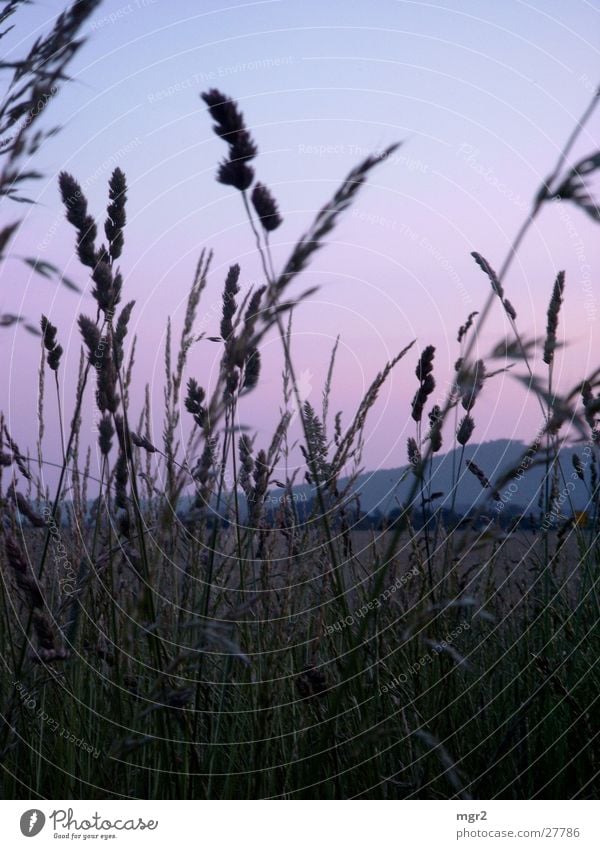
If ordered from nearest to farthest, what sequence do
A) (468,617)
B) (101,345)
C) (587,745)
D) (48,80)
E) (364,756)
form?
1. (48,80)
2. (101,345)
3. (364,756)
4. (587,745)
5. (468,617)

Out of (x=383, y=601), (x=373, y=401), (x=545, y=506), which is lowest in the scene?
(x=383, y=601)

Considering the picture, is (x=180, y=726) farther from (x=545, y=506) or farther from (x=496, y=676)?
(x=545, y=506)

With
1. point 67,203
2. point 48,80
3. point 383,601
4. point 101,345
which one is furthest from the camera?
point 383,601

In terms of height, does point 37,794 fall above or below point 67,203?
below

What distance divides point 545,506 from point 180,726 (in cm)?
101

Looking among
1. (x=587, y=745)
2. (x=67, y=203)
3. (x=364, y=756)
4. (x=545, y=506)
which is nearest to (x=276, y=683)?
(x=364, y=756)

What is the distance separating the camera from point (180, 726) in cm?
143

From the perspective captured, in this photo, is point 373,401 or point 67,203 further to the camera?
point 373,401

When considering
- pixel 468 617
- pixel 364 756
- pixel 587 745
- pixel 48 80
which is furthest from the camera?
pixel 468 617

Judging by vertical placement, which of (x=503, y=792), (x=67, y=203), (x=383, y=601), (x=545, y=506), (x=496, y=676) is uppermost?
(x=67, y=203)

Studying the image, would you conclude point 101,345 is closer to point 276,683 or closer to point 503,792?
point 276,683
